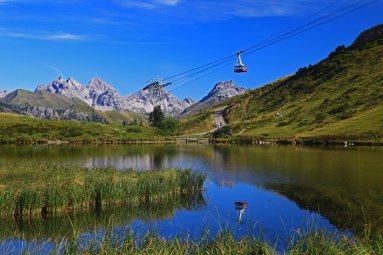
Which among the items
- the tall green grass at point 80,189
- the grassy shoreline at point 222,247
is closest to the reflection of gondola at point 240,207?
the tall green grass at point 80,189

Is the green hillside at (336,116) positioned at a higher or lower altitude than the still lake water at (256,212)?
higher

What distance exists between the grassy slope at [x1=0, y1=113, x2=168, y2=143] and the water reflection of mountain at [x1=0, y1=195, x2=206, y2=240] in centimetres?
11569

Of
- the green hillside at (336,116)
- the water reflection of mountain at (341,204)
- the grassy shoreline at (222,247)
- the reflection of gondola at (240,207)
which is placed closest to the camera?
the grassy shoreline at (222,247)

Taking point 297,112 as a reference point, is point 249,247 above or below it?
below

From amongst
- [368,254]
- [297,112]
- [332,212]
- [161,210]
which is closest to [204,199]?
[161,210]

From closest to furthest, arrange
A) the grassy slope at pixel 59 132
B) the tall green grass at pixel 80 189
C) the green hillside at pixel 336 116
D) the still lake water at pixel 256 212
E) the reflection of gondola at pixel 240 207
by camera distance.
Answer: the still lake water at pixel 256 212 → the tall green grass at pixel 80 189 → the reflection of gondola at pixel 240 207 → the green hillside at pixel 336 116 → the grassy slope at pixel 59 132

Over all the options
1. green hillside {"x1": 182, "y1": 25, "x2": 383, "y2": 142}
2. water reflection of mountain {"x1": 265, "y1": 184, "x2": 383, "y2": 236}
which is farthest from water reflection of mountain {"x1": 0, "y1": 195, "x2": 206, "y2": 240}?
green hillside {"x1": 182, "y1": 25, "x2": 383, "y2": 142}

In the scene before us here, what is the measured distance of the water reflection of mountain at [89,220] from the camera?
2619cm

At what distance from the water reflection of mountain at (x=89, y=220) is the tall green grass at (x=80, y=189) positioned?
0.95 metres

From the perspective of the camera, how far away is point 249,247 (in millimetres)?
17391

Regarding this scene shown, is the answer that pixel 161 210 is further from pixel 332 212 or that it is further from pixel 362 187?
pixel 362 187

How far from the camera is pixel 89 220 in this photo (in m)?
29.1

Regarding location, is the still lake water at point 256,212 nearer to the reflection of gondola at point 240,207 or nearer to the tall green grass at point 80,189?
the reflection of gondola at point 240,207

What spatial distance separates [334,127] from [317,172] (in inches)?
3231
